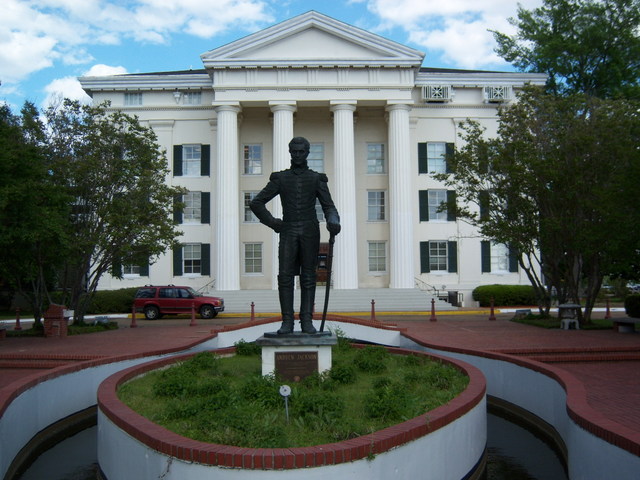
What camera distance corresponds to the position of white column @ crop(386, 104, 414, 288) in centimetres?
3428

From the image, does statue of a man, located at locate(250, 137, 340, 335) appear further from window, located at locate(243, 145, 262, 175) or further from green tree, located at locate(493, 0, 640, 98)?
green tree, located at locate(493, 0, 640, 98)

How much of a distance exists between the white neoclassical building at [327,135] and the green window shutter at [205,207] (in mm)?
57

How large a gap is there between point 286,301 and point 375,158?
28.7 m

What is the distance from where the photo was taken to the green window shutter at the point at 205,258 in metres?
36.8

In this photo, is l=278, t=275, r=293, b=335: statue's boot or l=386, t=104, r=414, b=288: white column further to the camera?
l=386, t=104, r=414, b=288: white column

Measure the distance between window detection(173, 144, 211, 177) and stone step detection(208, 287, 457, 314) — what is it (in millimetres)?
7557

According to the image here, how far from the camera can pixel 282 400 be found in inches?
311

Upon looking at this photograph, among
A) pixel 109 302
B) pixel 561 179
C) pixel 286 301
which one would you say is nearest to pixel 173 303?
pixel 109 302

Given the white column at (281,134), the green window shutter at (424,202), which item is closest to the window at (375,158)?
the green window shutter at (424,202)

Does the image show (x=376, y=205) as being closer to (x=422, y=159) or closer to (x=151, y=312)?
(x=422, y=159)

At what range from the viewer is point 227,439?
590 cm

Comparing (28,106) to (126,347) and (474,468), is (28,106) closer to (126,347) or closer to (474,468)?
(126,347)

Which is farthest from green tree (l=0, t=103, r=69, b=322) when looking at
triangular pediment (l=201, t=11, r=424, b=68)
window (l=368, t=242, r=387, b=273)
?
window (l=368, t=242, r=387, b=273)

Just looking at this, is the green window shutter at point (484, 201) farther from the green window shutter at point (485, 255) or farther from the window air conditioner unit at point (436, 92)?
the window air conditioner unit at point (436, 92)
